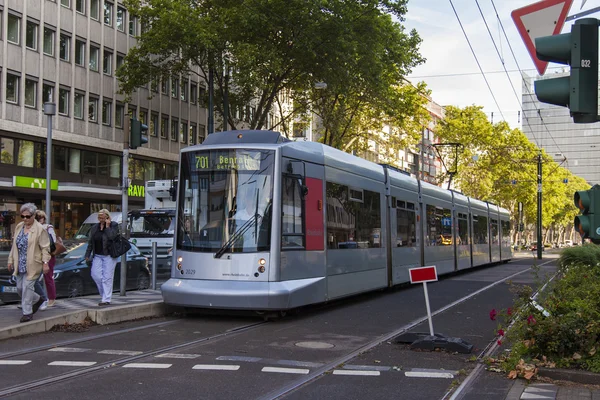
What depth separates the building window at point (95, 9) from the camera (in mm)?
41469

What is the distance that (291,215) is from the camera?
12.6 m

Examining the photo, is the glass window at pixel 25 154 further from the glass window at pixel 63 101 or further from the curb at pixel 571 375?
the curb at pixel 571 375

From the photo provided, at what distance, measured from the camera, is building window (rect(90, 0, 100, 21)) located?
4147 centimetres

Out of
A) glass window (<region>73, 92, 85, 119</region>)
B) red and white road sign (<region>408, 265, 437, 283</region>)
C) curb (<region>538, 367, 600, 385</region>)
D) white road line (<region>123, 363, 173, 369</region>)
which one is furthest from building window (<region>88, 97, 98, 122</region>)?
curb (<region>538, 367, 600, 385</region>)

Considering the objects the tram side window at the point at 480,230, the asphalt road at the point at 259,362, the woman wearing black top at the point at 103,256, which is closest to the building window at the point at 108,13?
the tram side window at the point at 480,230

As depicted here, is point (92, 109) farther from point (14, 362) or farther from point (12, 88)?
point (14, 362)

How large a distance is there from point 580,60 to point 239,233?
23.7ft

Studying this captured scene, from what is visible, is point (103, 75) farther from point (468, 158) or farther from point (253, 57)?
point (468, 158)

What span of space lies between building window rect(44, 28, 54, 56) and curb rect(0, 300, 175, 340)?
2843 cm

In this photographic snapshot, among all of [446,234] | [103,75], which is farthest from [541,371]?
[103,75]

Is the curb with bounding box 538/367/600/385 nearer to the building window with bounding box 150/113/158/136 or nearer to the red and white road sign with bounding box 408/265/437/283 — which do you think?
the red and white road sign with bounding box 408/265/437/283

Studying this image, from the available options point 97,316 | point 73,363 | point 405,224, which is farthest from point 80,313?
point 405,224

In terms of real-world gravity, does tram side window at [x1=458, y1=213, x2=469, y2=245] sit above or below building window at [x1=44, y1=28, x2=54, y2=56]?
below

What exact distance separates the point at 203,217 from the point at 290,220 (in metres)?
1.41
